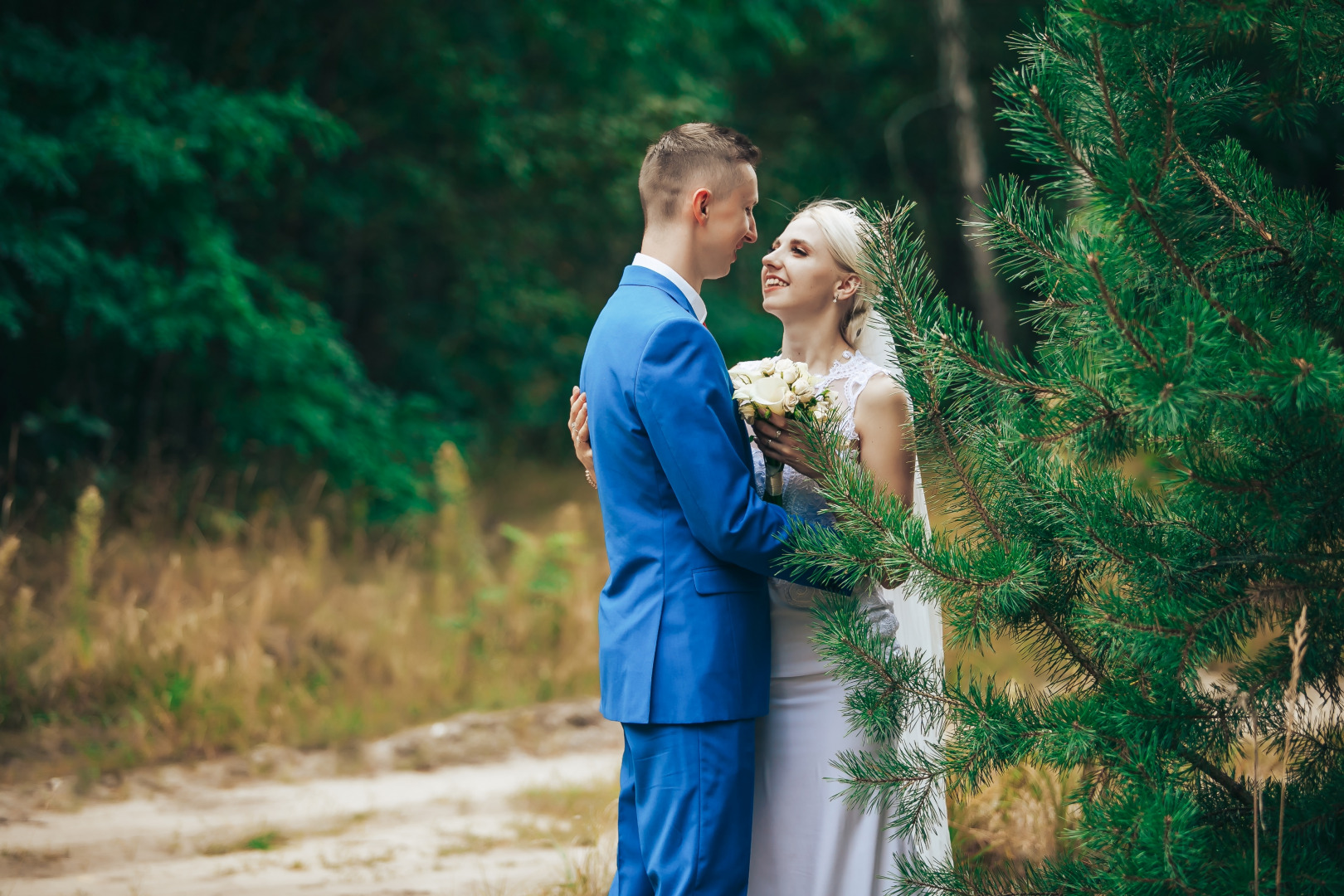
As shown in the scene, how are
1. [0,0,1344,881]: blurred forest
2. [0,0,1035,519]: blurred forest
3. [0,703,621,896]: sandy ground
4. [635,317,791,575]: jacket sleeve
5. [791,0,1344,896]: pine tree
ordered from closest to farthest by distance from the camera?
1. [791,0,1344,896]: pine tree
2. [635,317,791,575]: jacket sleeve
3. [0,703,621,896]: sandy ground
4. [0,0,1344,881]: blurred forest
5. [0,0,1035,519]: blurred forest

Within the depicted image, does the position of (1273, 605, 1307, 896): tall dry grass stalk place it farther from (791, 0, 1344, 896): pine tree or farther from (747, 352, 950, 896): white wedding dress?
(747, 352, 950, 896): white wedding dress

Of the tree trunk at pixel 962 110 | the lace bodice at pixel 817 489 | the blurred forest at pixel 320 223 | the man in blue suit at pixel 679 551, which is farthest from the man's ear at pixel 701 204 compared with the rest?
the tree trunk at pixel 962 110

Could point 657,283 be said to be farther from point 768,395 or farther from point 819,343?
point 819,343

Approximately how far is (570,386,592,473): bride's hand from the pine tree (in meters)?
0.78

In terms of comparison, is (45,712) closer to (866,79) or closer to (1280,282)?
(1280,282)

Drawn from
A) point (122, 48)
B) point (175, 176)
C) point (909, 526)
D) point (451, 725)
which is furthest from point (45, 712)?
point (909, 526)

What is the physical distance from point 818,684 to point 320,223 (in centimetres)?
872

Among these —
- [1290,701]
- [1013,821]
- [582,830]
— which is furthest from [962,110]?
[1290,701]

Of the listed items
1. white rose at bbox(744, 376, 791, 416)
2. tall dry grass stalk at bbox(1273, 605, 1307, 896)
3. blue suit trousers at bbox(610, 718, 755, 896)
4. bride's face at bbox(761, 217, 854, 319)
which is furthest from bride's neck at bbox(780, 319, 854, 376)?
tall dry grass stalk at bbox(1273, 605, 1307, 896)

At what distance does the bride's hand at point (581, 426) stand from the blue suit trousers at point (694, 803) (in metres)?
0.79

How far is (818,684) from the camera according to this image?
286 cm

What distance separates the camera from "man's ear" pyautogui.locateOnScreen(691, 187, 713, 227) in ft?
8.81

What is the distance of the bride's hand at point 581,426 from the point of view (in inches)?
115

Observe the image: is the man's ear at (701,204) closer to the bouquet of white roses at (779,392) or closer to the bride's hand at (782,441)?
the bouquet of white roses at (779,392)
